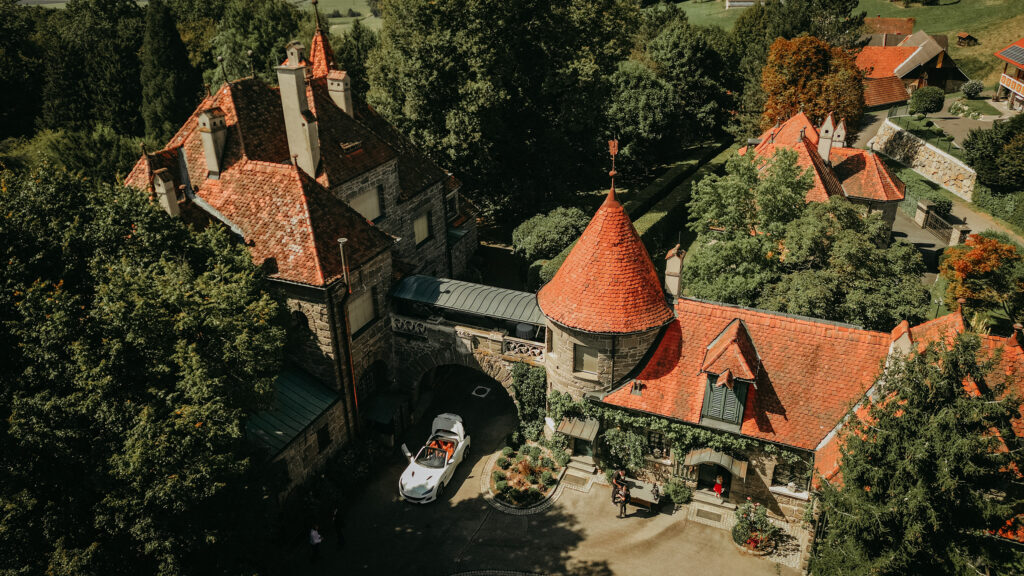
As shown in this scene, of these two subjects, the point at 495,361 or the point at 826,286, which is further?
the point at 495,361

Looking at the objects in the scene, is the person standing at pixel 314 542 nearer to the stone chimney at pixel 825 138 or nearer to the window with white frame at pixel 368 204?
the window with white frame at pixel 368 204

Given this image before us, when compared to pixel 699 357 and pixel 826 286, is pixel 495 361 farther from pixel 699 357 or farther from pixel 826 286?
pixel 826 286

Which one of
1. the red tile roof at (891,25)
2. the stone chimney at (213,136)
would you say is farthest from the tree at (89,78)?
the red tile roof at (891,25)

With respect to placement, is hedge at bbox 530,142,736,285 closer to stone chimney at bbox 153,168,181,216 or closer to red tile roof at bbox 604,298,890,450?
red tile roof at bbox 604,298,890,450

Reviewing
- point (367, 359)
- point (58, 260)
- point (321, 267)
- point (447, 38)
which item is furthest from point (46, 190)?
point (447, 38)

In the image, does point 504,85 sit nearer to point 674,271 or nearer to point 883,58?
point 674,271
